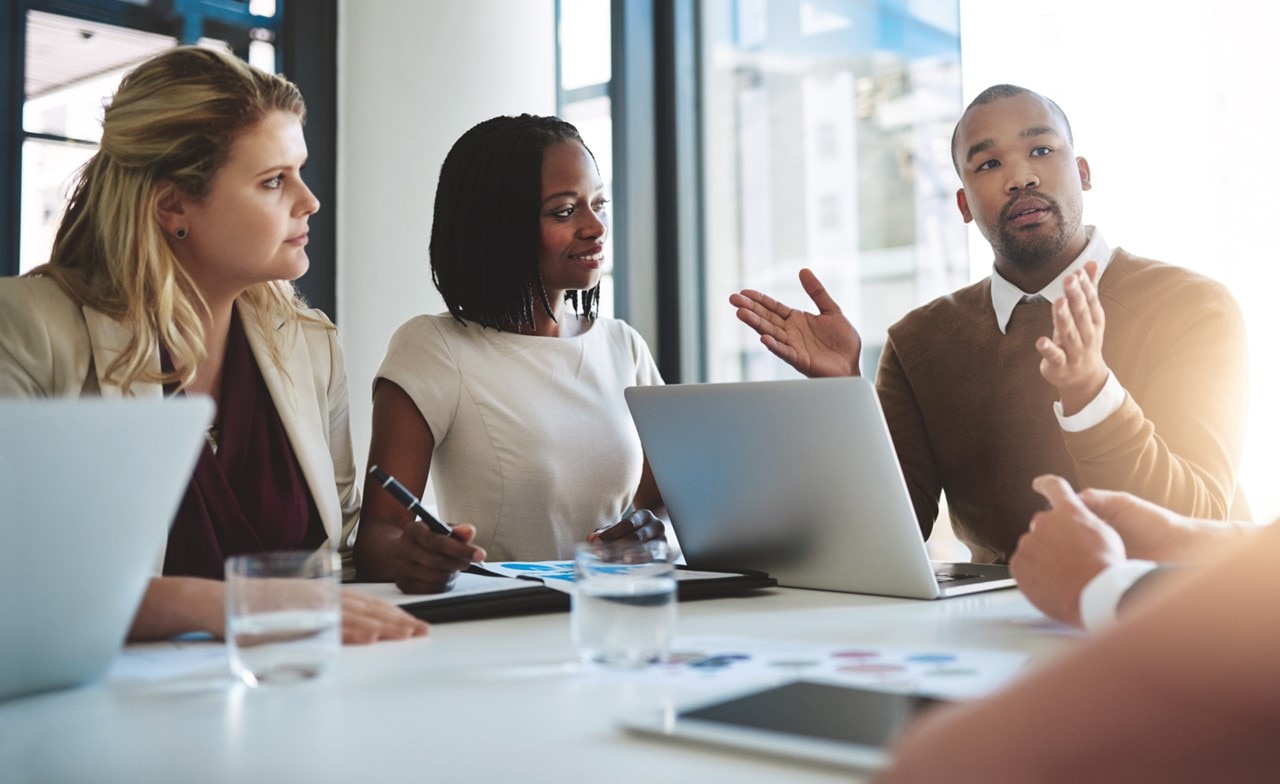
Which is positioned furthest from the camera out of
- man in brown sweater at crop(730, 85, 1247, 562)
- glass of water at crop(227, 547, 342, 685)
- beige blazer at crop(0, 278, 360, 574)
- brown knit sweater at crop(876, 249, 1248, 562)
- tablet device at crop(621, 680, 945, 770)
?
man in brown sweater at crop(730, 85, 1247, 562)

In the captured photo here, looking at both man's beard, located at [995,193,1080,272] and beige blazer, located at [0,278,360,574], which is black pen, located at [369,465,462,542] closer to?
beige blazer, located at [0,278,360,574]

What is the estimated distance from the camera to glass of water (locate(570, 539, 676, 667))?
2.99 feet

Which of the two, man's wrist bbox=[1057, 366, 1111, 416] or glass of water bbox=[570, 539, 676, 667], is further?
man's wrist bbox=[1057, 366, 1111, 416]

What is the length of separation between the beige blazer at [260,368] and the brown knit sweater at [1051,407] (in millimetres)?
962

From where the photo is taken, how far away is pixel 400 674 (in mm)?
899

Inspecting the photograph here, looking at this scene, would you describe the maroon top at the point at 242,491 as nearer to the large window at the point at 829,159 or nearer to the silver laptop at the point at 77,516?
the silver laptop at the point at 77,516

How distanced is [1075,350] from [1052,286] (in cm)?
54

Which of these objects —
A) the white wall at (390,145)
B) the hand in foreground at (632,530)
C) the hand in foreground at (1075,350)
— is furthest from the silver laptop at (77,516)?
the white wall at (390,145)

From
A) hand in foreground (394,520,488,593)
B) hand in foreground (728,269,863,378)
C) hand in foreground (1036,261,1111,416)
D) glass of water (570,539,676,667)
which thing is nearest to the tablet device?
glass of water (570,539,676,667)

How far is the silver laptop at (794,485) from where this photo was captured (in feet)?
3.96

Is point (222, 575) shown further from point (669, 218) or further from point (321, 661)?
point (669, 218)

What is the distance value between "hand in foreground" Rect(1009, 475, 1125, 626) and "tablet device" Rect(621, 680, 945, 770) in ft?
1.04

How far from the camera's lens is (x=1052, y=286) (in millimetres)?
1998

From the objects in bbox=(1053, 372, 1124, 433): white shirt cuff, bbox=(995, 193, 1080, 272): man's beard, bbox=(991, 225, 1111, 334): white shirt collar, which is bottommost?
bbox=(1053, 372, 1124, 433): white shirt cuff
